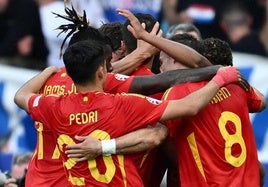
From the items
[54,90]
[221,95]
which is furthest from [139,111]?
[54,90]

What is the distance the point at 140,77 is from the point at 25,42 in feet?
20.1

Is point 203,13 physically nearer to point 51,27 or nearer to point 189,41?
point 51,27

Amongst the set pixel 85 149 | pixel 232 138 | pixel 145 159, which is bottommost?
pixel 145 159

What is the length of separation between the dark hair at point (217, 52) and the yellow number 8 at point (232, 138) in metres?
0.44

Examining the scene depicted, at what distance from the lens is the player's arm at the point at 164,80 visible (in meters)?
9.07

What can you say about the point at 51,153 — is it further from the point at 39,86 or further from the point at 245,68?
the point at 245,68

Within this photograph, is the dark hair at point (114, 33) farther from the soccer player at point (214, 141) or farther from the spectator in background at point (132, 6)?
the spectator in background at point (132, 6)

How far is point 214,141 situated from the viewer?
8.99m

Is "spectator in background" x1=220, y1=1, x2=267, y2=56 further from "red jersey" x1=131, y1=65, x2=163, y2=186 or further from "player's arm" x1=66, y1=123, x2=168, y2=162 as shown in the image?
"player's arm" x1=66, y1=123, x2=168, y2=162

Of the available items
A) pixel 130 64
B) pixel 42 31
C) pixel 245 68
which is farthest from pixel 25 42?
pixel 130 64

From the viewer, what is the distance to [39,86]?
30.4ft

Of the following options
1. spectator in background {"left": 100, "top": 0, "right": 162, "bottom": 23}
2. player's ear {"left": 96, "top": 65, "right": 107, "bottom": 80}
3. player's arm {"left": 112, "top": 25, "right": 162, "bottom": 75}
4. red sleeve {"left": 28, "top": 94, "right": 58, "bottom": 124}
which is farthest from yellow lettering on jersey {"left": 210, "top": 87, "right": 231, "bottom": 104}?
spectator in background {"left": 100, "top": 0, "right": 162, "bottom": 23}

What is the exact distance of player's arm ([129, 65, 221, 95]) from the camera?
907 centimetres

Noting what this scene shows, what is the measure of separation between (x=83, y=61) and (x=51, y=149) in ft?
3.26
